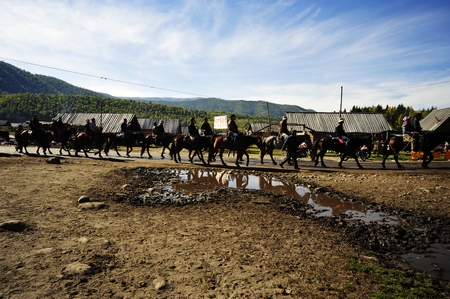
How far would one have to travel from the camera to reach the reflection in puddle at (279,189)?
649cm

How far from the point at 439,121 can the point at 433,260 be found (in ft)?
153

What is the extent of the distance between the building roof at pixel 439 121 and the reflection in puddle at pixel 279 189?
135 feet

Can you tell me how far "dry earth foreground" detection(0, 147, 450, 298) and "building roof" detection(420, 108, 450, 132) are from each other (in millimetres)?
39403

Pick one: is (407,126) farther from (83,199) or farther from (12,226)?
(12,226)

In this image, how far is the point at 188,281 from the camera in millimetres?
3297

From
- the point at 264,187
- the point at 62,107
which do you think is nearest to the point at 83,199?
the point at 264,187

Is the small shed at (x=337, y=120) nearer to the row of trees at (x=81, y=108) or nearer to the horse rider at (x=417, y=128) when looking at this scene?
the horse rider at (x=417, y=128)

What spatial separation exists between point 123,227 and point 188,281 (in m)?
2.36

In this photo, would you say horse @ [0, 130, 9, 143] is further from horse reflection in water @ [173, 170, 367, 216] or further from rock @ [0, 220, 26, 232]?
rock @ [0, 220, 26, 232]

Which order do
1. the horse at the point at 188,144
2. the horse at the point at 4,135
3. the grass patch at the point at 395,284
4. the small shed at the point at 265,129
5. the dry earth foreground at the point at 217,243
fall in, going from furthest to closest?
the small shed at the point at 265,129 < the horse at the point at 4,135 < the horse at the point at 188,144 < the dry earth foreground at the point at 217,243 < the grass patch at the point at 395,284

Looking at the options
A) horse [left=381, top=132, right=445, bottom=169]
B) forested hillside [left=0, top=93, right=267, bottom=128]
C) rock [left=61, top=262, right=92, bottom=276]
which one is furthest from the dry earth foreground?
forested hillside [left=0, top=93, right=267, bottom=128]

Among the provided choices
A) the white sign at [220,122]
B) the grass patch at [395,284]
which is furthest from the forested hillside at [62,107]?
the grass patch at [395,284]

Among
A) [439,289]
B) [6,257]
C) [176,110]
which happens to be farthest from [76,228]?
[176,110]

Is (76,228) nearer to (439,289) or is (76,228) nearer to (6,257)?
(6,257)
